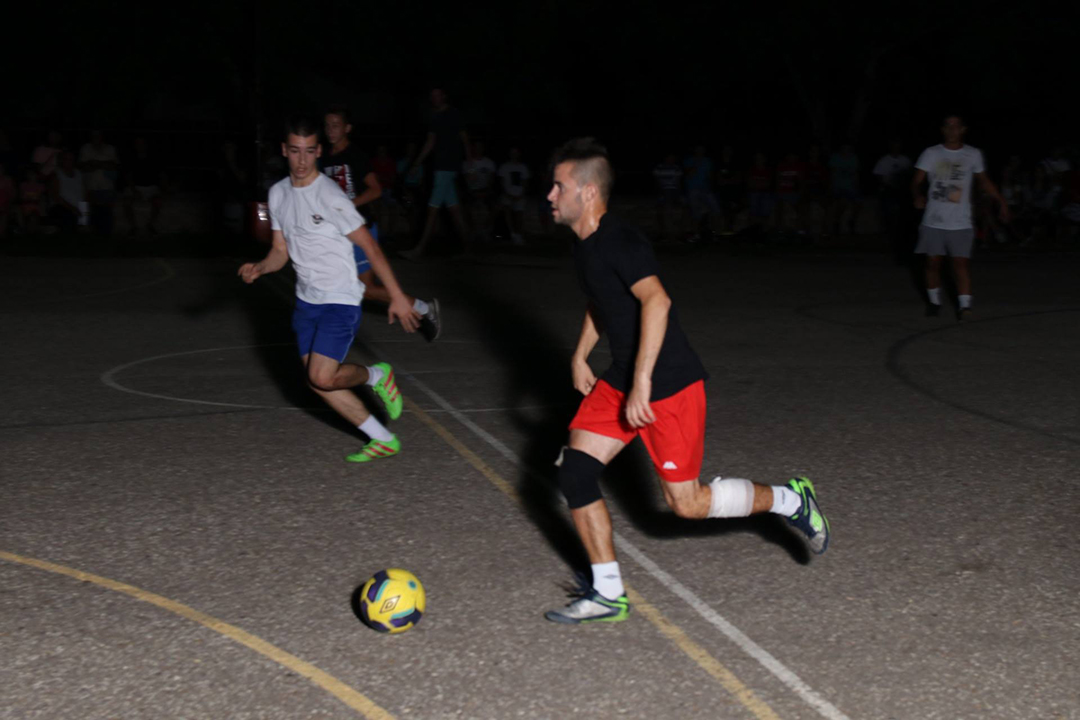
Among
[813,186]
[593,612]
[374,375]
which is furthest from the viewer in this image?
[813,186]

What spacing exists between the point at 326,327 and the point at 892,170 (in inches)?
699

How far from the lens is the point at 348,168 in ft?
37.8

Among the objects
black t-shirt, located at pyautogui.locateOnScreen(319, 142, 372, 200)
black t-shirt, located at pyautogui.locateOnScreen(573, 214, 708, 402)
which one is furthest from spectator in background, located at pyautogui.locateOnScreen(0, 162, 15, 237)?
black t-shirt, located at pyautogui.locateOnScreen(573, 214, 708, 402)

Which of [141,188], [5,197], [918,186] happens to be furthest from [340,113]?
[141,188]

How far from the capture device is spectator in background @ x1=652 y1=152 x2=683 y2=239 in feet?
76.0

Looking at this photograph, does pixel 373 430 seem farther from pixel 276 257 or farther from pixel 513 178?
pixel 513 178

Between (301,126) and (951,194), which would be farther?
(951,194)

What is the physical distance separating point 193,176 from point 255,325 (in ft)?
40.0

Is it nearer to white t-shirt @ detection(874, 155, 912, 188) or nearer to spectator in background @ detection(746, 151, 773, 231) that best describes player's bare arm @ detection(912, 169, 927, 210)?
spectator in background @ detection(746, 151, 773, 231)

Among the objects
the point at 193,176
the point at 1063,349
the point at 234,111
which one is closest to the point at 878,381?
the point at 1063,349

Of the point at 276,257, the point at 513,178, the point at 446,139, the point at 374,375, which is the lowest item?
the point at 374,375

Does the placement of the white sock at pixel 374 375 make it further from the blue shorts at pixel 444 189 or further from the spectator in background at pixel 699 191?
the spectator in background at pixel 699 191

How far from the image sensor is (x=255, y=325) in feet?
42.2

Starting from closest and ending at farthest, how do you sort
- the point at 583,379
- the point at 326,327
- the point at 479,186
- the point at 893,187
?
the point at 583,379 → the point at 326,327 → the point at 479,186 → the point at 893,187
